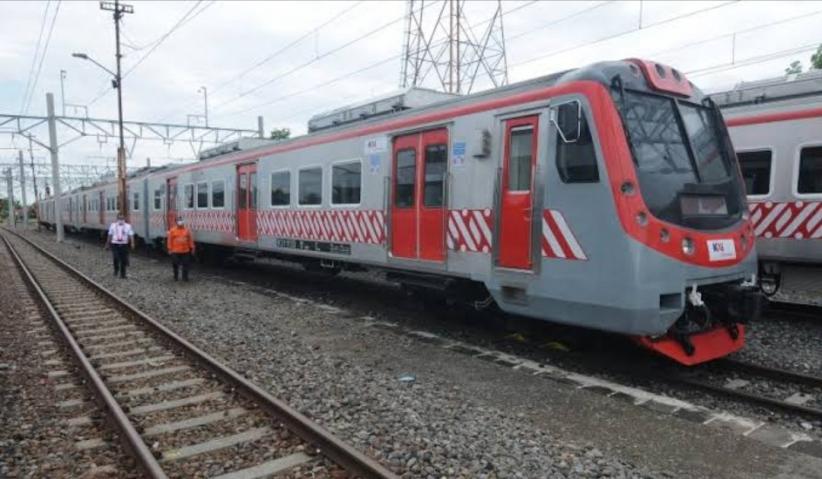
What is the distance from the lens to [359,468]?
4.04 m

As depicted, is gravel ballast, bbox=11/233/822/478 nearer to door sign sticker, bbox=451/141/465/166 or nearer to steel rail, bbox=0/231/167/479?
steel rail, bbox=0/231/167/479

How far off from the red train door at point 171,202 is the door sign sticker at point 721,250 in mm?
17017

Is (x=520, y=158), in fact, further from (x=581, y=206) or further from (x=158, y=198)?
(x=158, y=198)

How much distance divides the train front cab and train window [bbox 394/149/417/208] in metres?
2.32

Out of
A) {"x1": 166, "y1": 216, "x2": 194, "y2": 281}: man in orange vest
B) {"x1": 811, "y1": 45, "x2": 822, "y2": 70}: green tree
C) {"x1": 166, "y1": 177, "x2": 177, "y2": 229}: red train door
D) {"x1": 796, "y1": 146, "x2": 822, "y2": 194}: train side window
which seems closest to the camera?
{"x1": 796, "y1": 146, "x2": 822, "y2": 194}: train side window

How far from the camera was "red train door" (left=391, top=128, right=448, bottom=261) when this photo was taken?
812 centimetres

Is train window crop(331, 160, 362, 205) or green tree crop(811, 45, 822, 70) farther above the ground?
green tree crop(811, 45, 822, 70)

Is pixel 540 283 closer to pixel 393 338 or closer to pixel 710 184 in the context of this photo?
pixel 710 184

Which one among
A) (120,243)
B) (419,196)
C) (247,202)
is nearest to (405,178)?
(419,196)

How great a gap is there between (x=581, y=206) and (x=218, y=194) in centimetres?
1175

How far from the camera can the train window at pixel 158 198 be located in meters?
20.9

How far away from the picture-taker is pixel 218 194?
1578cm

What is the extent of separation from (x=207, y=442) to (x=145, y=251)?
75.7ft

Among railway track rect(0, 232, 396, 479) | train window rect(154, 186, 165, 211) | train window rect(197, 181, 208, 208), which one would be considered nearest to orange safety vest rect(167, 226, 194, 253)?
train window rect(197, 181, 208, 208)
